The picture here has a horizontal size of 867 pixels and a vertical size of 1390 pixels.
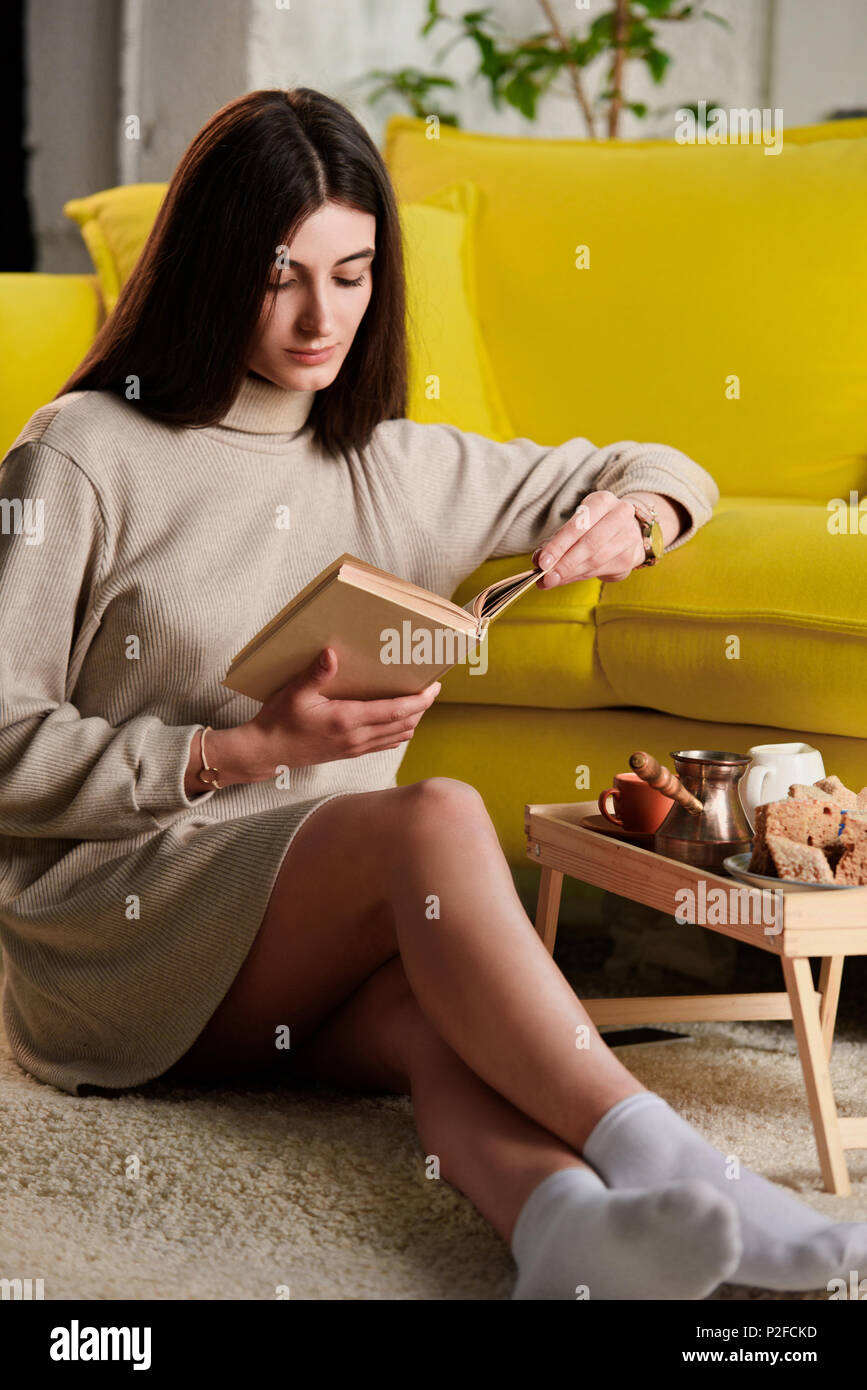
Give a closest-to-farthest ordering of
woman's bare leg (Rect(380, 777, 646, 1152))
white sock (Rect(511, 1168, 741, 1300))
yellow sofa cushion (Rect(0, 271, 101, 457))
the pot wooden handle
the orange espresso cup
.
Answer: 1. white sock (Rect(511, 1168, 741, 1300))
2. woman's bare leg (Rect(380, 777, 646, 1152))
3. the pot wooden handle
4. the orange espresso cup
5. yellow sofa cushion (Rect(0, 271, 101, 457))

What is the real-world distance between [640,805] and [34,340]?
1166mm

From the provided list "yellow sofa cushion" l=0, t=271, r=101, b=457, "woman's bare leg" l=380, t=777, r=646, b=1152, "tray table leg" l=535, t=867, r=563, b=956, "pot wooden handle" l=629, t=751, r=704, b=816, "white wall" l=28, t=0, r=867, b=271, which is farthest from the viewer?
"white wall" l=28, t=0, r=867, b=271

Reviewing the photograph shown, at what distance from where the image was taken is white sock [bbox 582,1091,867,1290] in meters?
0.86

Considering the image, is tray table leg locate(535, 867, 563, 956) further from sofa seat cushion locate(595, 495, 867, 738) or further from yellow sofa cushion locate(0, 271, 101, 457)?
yellow sofa cushion locate(0, 271, 101, 457)

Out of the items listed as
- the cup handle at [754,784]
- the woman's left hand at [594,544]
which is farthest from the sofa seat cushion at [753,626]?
the cup handle at [754,784]

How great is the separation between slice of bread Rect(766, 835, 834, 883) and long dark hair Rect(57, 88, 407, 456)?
0.67 meters

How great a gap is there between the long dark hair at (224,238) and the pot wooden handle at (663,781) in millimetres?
530

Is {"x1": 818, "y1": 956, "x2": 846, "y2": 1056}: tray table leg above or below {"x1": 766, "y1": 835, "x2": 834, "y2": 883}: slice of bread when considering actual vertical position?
below

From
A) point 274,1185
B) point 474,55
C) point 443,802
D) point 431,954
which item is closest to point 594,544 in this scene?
point 443,802

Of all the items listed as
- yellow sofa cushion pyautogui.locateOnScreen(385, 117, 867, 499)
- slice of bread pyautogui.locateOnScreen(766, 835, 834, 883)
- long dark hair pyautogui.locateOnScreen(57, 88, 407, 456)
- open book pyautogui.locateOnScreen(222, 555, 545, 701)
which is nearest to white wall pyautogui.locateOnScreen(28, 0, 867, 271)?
yellow sofa cushion pyautogui.locateOnScreen(385, 117, 867, 499)

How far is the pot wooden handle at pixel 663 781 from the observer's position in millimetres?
1175

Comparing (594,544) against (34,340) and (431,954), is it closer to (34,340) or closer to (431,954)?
(431,954)

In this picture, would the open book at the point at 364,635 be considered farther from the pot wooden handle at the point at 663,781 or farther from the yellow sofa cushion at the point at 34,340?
the yellow sofa cushion at the point at 34,340

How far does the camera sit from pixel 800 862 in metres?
1.10
